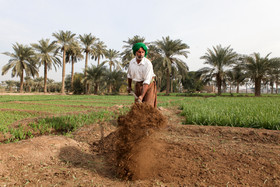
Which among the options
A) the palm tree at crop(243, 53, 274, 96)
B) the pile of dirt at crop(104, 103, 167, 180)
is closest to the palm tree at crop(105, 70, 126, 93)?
the palm tree at crop(243, 53, 274, 96)

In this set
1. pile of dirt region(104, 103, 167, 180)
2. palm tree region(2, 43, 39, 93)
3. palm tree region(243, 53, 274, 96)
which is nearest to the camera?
pile of dirt region(104, 103, 167, 180)

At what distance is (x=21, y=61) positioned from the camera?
25594 mm

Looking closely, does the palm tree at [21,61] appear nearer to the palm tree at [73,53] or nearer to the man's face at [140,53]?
the palm tree at [73,53]

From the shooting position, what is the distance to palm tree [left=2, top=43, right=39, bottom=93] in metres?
24.6

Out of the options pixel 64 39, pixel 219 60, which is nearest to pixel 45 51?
pixel 64 39

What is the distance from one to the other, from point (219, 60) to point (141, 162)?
890 inches

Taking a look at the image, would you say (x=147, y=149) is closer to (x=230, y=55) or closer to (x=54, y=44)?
(x=230, y=55)

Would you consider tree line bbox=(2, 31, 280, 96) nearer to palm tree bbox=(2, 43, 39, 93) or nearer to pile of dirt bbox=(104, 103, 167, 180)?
palm tree bbox=(2, 43, 39, 93)

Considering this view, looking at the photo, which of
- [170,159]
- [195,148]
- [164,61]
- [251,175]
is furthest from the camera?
[164,61]

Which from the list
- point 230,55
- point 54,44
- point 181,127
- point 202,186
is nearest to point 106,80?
point 54,44

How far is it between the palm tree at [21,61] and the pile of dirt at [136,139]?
2812 cm

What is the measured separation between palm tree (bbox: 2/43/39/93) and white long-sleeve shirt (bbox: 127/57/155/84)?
1083 inches

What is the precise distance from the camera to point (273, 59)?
19.6 metres

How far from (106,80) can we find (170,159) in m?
26.1
